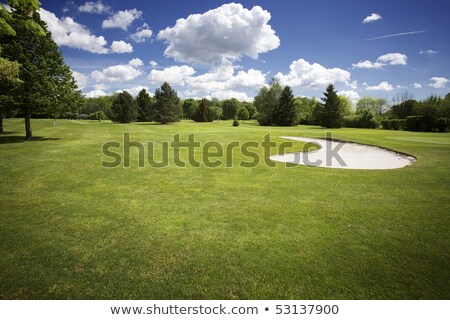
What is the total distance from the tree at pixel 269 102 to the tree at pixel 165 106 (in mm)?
24444

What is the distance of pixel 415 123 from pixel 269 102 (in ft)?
119

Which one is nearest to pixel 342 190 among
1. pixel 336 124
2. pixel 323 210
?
pixel 323 210

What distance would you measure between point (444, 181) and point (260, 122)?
2344 inches

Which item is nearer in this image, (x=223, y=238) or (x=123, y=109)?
(x=223, y=238)

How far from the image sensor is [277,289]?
423 centimetres

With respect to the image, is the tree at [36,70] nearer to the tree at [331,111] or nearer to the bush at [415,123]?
the tree at [331,111]

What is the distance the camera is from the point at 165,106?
202 feet

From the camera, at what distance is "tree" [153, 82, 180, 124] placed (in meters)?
61.5

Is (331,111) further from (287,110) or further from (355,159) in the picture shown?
(355,159)

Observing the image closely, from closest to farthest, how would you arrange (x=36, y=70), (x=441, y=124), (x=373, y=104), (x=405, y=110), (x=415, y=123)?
(x=36, y=70)
(x=441, y=124)
(x=415, y=123)
(x=405, y=110)
(x=373, y=104)

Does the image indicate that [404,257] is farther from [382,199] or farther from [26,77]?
[26,77]

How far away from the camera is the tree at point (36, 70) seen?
20.2 m

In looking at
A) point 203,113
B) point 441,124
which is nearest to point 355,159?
point 441,124
